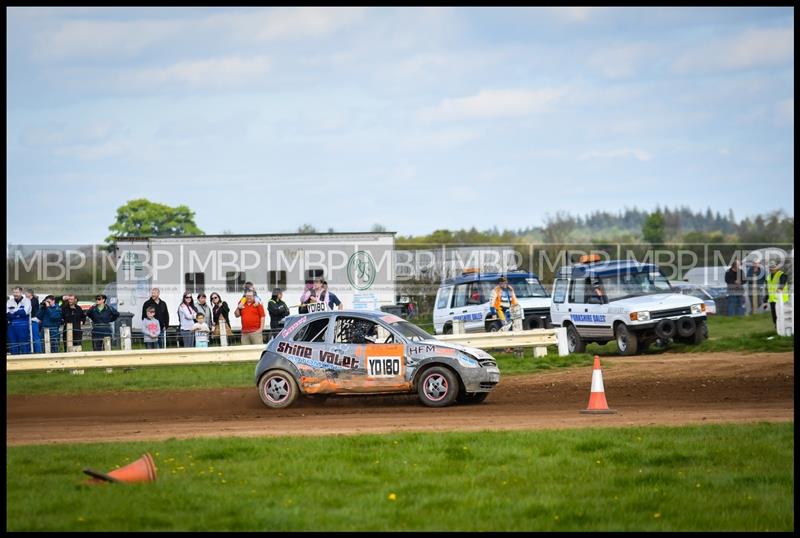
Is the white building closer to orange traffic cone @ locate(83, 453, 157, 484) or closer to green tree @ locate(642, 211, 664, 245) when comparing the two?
orange traffic cone @ locate(83, 453, 157, 484)

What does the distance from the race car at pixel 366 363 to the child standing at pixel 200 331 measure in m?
9.10

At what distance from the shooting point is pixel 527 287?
1191 inches

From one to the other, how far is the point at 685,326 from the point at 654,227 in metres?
36.9

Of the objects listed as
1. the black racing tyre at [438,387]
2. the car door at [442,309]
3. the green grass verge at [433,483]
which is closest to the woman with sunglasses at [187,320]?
the car door at [442,309]

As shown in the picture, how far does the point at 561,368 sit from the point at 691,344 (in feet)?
15.3

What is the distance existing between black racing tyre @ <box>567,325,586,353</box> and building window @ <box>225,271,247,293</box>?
1158 cm

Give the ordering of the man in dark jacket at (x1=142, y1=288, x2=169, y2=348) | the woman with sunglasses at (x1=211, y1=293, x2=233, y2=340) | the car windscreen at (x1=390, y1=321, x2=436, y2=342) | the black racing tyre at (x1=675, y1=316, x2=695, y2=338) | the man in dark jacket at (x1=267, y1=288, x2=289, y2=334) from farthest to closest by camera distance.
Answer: the woman with sunglasses at (x1=211, y1=293, x2=233, y2=340) < the man in dark jacket at (x1=267, y1=288, x2=289, y2=334) < the man in dark jacket at (x1=142, y1=288, x2=169, y2=348) < the black racing tyre at (x1=675, y1=316, x2=695, y2=338) < the car windscreen at (x1=390, y1=321, x2=436, y2=342)

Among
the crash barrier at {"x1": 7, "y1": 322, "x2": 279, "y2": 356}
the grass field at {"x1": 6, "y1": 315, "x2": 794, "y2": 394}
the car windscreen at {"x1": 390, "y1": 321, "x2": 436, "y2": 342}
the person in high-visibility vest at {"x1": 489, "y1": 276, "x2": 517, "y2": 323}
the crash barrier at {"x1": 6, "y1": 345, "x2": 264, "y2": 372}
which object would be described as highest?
the person in high-visibility vest at {"x1": 489, "y1": 276, "x2": 517, "y2": 323}

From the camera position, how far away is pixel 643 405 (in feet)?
51.7

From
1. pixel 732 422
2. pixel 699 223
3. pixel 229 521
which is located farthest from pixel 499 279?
pixel 699 223

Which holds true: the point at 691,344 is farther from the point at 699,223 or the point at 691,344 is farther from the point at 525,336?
the point at 699,223

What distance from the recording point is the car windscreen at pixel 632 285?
25.9 m

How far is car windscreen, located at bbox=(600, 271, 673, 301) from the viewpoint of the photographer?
25.9 m

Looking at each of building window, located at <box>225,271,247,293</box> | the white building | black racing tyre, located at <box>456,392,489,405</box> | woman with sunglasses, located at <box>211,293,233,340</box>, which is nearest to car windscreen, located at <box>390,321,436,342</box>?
black racing tyre, located at <box>456,392,489,405</box>
